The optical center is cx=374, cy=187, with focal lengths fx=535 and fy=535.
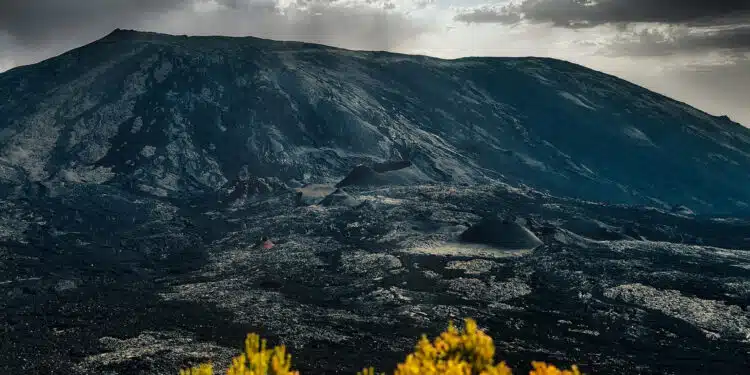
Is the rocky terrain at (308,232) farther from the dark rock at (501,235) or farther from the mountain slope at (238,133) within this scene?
the mountain slope at (238,133)

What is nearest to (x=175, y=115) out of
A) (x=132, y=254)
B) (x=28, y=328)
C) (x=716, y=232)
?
(x=132, y=254)

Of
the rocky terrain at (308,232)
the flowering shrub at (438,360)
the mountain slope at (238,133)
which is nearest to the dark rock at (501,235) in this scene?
the rocky terrain at (308,232)

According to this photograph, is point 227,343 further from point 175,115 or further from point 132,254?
point 175,115

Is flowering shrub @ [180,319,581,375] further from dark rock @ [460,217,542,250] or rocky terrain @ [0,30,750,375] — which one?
dark rock @ [460,217,542,250]

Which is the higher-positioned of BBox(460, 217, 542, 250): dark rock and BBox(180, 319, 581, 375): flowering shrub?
BBox(180, 319, 581, 375): flowering shrub

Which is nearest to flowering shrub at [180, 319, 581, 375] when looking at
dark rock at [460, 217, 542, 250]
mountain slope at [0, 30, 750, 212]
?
dark rock at [460, 217, 542, 250]
